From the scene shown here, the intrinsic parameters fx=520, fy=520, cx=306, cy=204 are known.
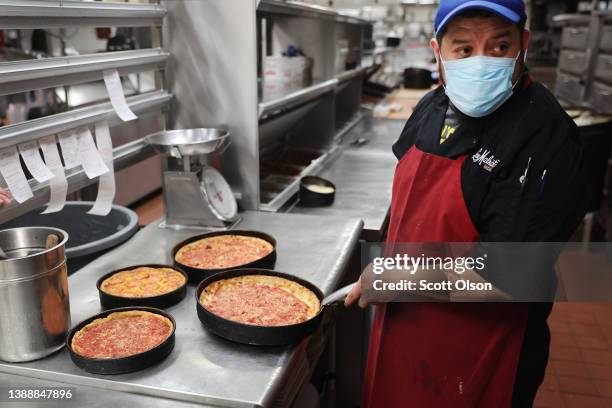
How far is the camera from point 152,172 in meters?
6.18

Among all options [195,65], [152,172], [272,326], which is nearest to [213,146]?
[195,65]

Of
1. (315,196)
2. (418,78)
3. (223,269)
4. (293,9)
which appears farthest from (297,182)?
(418,78)

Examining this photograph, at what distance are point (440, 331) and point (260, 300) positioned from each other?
544 mm

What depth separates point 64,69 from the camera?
5.49 feet

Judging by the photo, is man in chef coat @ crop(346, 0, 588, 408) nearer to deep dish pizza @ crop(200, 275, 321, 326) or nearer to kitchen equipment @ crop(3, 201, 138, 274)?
deep dish pizza @ crop(200, 275, 321, 326)

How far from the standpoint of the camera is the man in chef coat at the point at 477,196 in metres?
1.28

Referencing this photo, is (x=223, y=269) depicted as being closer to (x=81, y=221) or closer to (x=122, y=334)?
(x=122, y=334)

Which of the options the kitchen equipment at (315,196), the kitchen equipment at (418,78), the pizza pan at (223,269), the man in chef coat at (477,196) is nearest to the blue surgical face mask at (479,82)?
the man in chef coat at (477,196)

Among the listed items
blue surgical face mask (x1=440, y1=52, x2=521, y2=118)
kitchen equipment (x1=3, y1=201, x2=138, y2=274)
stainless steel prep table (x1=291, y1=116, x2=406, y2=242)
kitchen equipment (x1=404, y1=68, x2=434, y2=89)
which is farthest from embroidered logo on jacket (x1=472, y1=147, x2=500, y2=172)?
kitchen equipment (x1=404, y1=68, x2=434, y2=89)

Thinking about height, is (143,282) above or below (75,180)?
below

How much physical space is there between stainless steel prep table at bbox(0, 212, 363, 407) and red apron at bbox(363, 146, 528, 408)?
10.7 inches

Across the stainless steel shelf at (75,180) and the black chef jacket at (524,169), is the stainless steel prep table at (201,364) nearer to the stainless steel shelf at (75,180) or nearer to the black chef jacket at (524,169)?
the stainless steel shelf at (75,180)

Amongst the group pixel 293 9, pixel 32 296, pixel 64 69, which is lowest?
pixel 32 296

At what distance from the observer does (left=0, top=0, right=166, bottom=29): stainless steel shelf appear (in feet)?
4.83
